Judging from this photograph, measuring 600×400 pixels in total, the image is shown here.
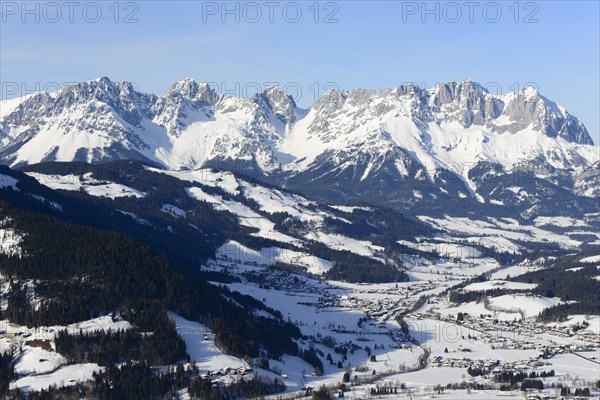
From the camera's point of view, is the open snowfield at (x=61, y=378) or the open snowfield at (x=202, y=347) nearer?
the open snowfield at (x=61, y=378)

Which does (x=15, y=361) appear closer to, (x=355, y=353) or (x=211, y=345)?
(x=211, y=345)

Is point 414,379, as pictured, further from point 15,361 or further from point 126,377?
point 15,361

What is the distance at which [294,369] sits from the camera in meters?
171

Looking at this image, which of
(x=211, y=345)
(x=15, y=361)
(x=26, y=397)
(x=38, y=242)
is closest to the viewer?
(x=26, y=397)

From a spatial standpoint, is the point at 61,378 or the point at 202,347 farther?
Answer: the point at 202,347

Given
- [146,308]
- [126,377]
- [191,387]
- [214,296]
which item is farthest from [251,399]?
[214,296]

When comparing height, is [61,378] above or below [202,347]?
below

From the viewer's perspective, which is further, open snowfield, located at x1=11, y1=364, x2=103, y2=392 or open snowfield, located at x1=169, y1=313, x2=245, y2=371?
open snowfield, located at x1=169, y1=313, x2=245, y2=371

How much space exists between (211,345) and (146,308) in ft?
45.3

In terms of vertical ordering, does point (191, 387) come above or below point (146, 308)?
below

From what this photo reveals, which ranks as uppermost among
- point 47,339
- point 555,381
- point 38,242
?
point 38,242

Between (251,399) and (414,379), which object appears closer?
(251,399)

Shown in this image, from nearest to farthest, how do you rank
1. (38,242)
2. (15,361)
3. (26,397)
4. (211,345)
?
(26,397) → (15,361) → (211,345) → (38,242)

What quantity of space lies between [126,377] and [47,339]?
1896 cm
